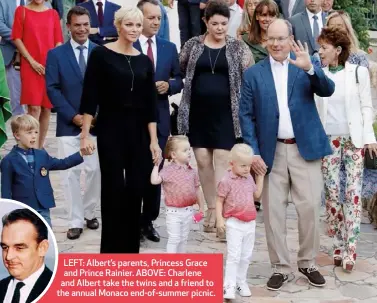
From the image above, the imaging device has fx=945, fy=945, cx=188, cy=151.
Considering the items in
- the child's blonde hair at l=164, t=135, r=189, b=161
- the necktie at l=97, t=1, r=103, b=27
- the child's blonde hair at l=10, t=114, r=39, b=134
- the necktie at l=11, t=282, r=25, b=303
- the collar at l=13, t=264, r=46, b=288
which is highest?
the necktie at l=97, t=1, r=103, b=27

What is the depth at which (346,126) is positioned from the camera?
716cm

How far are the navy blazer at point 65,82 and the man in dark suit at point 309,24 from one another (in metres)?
2.33

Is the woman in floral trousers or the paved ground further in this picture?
the woman in floral trousers

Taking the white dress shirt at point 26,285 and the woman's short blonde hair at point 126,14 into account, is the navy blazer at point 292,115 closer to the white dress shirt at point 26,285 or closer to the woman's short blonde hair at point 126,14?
the woman's short blonde hair at point 126,14

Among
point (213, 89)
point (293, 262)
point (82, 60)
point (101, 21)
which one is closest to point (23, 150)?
point (82, 60)

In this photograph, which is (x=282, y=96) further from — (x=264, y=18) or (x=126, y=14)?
(x=264, y=18)

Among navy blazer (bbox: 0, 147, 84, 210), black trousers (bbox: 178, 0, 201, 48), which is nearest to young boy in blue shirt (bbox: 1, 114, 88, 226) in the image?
navy blazer (bbox: 0, 147, 84, 210)

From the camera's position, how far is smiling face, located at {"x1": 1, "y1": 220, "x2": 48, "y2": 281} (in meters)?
4.74

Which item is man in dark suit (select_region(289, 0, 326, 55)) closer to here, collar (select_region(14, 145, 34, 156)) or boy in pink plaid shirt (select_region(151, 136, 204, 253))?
boy in pink plaid shirt (select_region(151, 136, 204, 253))

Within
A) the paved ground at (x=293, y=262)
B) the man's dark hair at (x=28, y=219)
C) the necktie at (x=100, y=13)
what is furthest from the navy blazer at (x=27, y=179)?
the necktie at (x=100, y=13)

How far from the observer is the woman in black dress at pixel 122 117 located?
21.7 ft

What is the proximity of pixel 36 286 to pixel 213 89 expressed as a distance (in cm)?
339

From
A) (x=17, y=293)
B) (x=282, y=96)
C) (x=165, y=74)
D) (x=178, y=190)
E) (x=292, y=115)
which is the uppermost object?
(x=165, y=74)

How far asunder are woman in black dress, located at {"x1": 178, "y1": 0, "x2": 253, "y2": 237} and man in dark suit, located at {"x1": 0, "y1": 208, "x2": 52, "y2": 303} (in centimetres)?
325
